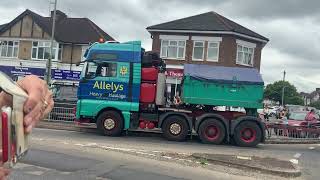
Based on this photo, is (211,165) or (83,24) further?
(83,24)

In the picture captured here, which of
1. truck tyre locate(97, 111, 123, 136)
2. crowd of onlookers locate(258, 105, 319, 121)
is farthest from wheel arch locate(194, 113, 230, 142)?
crowd of onlookers locate(258, 105, 319, 121)

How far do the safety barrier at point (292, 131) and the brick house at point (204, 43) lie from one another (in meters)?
19.8

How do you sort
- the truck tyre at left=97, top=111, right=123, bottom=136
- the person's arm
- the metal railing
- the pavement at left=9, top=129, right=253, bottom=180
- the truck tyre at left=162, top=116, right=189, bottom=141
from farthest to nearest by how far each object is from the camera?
the metal railing < the truck tyre at left=97, top=111, right=123, bottom=136 < the truck tyre at left=162, top=116, right=189, bottom=141 < the pavement at left=9, top=129, right=253, bottom=180 < the person's arm

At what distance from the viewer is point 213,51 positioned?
43438 mm

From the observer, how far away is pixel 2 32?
2084 inches

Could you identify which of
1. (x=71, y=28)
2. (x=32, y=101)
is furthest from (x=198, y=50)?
(x=32, y=101)

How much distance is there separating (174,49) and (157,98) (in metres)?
24.6

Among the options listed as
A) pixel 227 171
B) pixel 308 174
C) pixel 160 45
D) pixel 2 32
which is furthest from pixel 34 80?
pixel 2 32

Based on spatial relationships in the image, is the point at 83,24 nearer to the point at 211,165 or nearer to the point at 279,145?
the point at 279,145

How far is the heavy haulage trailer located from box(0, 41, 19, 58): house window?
1351 inches

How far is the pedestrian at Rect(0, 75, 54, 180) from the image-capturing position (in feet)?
5.43

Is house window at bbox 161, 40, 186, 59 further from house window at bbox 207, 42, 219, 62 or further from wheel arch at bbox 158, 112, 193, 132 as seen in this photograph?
wheel arch at bbox 158, 112, 193, 132

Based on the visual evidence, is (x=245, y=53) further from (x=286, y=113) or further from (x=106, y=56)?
(x=106, y=56)

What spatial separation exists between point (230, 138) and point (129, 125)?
12.4 ft
